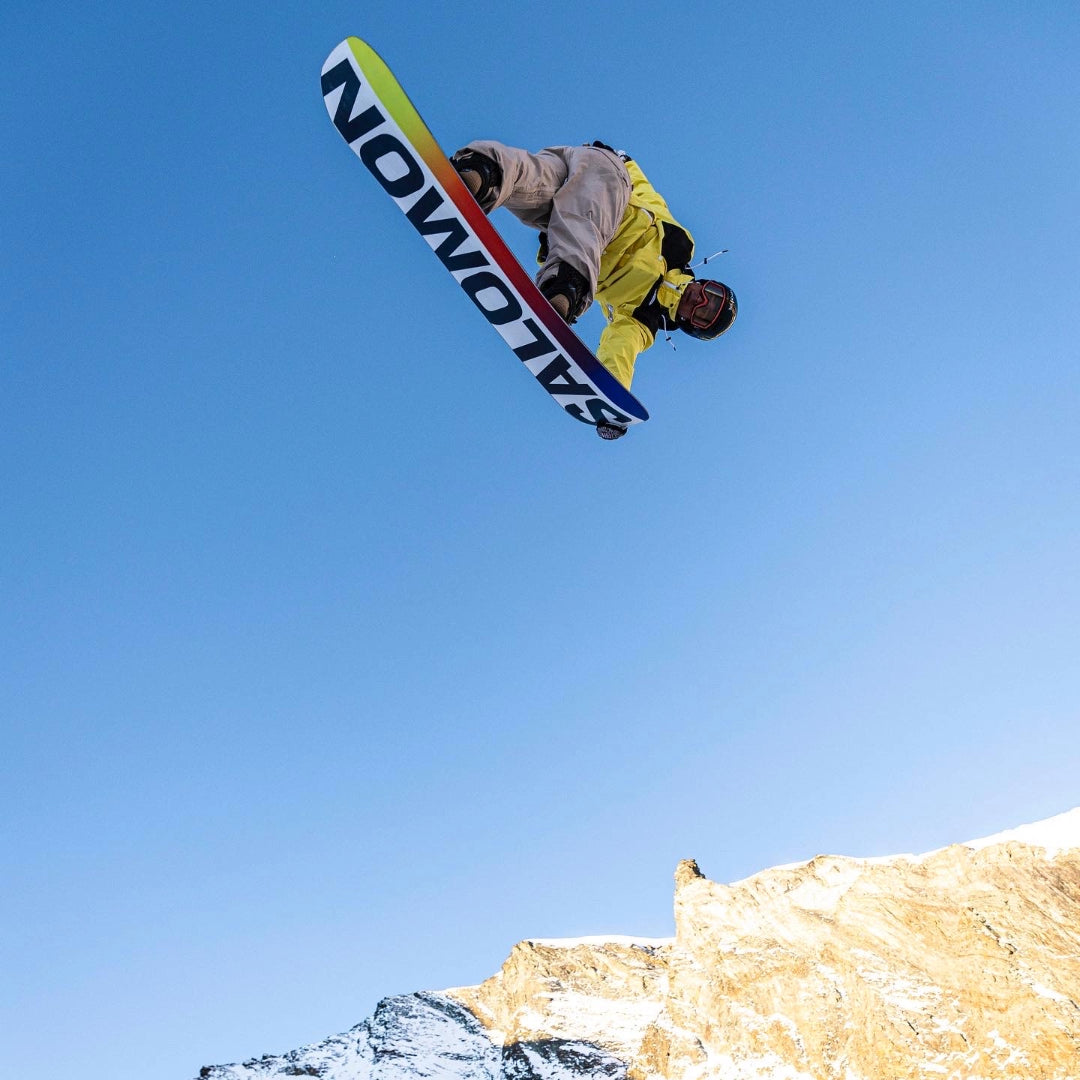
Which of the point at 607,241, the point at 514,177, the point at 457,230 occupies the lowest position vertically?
the point at 457,230

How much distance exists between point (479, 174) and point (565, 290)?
103 cm

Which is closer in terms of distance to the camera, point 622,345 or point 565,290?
point 565,290

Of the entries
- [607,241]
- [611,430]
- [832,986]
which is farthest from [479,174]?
[832,986]

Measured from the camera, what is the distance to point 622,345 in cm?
804

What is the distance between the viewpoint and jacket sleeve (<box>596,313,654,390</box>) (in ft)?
26.0

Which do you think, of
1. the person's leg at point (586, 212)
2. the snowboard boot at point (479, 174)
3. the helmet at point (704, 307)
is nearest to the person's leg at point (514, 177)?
the snowboard boot at point (479, 174)

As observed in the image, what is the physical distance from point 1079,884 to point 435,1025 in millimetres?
96890

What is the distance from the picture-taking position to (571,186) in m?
7.69

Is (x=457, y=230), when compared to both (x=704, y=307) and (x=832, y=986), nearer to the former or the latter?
(x=704, y=307)

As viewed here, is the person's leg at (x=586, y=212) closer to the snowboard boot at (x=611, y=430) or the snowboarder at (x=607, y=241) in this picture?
the snowboarder at (x=607, y=241)

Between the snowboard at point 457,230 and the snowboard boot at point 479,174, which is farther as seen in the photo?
the snowboard boot at point 479,174

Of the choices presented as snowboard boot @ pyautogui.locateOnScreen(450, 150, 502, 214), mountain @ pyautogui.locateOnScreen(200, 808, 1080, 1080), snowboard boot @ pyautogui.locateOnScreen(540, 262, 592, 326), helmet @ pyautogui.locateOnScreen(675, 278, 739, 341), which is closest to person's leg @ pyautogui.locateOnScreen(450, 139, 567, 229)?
snowboard boot @ pyautogui.locateOnScreen(450, 150, 502, 214)

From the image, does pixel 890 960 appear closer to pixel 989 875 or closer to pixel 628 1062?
pixel 989 875

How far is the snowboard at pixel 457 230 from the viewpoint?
6215mm
